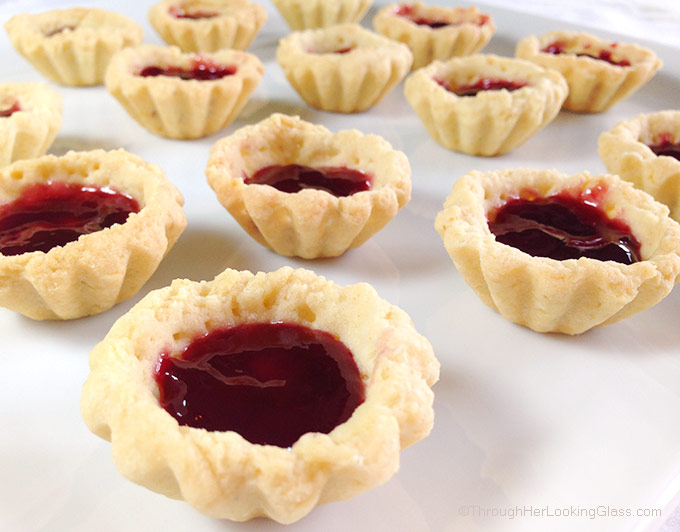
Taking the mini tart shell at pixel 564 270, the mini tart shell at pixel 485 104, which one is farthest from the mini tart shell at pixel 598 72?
the mini tart shell at pixel 564 270

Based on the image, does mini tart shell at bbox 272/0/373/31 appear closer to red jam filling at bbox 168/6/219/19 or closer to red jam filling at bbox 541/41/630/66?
red jam filling at bbox 168/6/219/19

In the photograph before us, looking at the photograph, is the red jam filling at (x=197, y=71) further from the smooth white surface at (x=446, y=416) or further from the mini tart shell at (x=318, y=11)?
the mini tart shell at (x=318, y=11)

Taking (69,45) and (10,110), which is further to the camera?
(69,45)

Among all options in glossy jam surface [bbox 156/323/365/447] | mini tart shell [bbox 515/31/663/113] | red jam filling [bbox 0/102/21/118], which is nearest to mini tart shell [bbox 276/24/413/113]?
mini tart shell [bbox 515/31/663/113]

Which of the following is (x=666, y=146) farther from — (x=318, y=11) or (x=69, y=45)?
(x=69, y=45)

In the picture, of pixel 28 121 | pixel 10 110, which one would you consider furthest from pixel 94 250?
pixel 10 110

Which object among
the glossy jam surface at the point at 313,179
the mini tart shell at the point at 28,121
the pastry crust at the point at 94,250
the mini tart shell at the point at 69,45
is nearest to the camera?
the pastry crust at the point at 94,250

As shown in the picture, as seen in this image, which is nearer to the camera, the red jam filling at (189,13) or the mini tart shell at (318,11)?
the red jam filling at (189,13)
